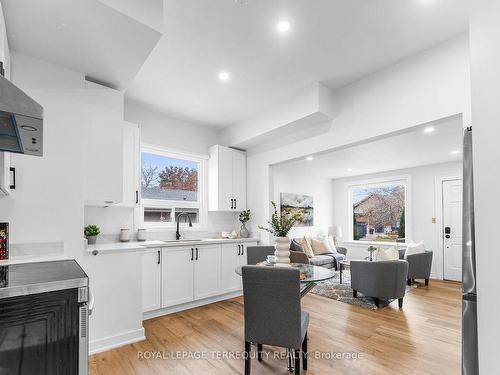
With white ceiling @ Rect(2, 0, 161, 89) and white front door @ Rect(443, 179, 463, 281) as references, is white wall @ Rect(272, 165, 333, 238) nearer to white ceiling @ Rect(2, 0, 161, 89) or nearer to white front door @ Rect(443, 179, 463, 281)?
white front door @ Rect(443, 179, 463, 281)

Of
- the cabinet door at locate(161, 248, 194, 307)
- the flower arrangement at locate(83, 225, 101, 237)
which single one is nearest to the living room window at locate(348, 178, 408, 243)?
the cabinet door at locate(161, 248, 194, 307)

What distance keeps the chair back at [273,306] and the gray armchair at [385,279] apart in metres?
2.46

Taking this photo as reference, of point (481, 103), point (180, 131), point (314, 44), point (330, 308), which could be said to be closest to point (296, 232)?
point (330, 308)

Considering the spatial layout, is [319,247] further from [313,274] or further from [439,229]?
[313,274]

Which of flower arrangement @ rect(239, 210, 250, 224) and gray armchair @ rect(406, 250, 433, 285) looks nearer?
flower arrangement @ rect(239, 210, 250, 224)

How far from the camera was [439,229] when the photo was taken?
6.13 m

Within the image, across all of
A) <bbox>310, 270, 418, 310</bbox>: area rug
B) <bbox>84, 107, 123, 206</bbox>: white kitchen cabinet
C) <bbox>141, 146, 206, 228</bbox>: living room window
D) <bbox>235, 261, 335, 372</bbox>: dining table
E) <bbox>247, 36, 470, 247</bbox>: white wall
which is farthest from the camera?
<bbox>141, 146, 206, 228</bbox>: living room window

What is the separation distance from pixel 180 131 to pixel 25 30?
252cm

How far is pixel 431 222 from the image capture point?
6258mm

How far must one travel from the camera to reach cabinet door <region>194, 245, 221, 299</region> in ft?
12.6

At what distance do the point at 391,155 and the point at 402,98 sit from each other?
2.92 metres

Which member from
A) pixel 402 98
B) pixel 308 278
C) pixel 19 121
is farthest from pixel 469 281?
pixel 19 121

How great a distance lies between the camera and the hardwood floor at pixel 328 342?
2338 mm

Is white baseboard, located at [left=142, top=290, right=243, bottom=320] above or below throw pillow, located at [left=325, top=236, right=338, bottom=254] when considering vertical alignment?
below
